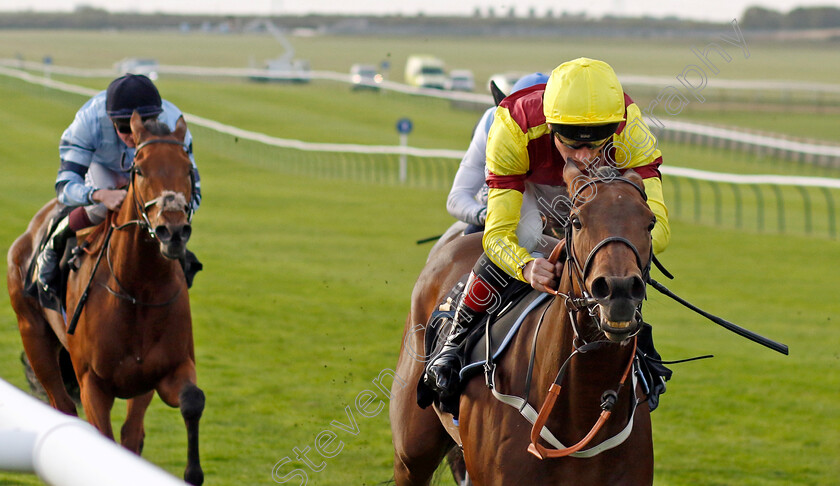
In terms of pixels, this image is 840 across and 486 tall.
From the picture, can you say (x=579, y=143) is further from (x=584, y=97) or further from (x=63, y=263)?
(x=63, y=263)

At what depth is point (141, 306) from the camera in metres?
5.10

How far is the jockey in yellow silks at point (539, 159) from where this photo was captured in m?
3.23

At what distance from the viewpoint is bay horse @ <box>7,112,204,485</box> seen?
191 inches

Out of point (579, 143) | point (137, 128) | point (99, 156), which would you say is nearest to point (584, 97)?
point (579, 143)

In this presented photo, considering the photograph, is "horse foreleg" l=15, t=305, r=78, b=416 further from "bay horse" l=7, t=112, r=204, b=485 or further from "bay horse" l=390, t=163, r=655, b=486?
"bay horse" l=390, t=163, r=655, b=486

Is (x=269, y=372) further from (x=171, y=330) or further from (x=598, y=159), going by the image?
(x=598, y=159)

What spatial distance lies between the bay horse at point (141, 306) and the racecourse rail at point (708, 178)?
A: 30.3 feet

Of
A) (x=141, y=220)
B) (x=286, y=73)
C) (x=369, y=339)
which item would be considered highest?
(x=141, y=220)

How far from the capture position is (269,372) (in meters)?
8.04

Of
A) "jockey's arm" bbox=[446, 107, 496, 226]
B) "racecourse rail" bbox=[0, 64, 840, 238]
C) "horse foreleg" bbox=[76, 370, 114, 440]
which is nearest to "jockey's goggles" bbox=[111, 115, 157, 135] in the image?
"horse foreleg" bbox=[76, 370, 114, 440]

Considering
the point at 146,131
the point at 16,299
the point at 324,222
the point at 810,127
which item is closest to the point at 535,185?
the point at 146,131

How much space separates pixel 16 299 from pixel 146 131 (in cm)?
170

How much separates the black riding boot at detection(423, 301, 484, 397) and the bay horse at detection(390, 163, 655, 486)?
0.07m

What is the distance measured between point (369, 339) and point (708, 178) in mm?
8311
